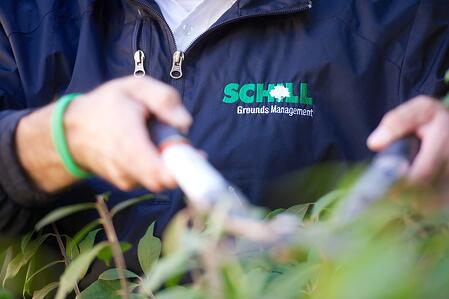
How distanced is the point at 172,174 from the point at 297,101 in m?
0.82

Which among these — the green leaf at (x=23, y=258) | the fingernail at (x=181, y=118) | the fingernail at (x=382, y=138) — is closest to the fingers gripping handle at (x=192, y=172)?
the fingernail at (x=181, y=118)

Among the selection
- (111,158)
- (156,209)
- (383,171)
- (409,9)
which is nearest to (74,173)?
(111,158)

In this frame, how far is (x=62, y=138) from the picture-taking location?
863 mm

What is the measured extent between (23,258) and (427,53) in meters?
0.82

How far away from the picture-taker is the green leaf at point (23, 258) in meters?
1.14

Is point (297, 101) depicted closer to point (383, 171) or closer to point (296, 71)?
point (296, 71)

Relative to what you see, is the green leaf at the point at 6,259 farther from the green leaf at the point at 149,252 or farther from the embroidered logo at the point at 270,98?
the embroidered logo at the point at 270,98

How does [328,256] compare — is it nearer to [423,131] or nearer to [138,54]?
[423,131]

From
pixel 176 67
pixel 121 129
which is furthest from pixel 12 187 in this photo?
pixel 176 67

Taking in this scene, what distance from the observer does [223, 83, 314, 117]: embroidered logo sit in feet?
4.77

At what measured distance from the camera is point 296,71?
1.47m

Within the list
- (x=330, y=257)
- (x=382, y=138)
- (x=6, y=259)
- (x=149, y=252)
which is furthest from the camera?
(x=6, y=259)

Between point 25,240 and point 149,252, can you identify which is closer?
point 149,252

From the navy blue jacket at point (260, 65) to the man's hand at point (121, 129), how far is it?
534 mm
